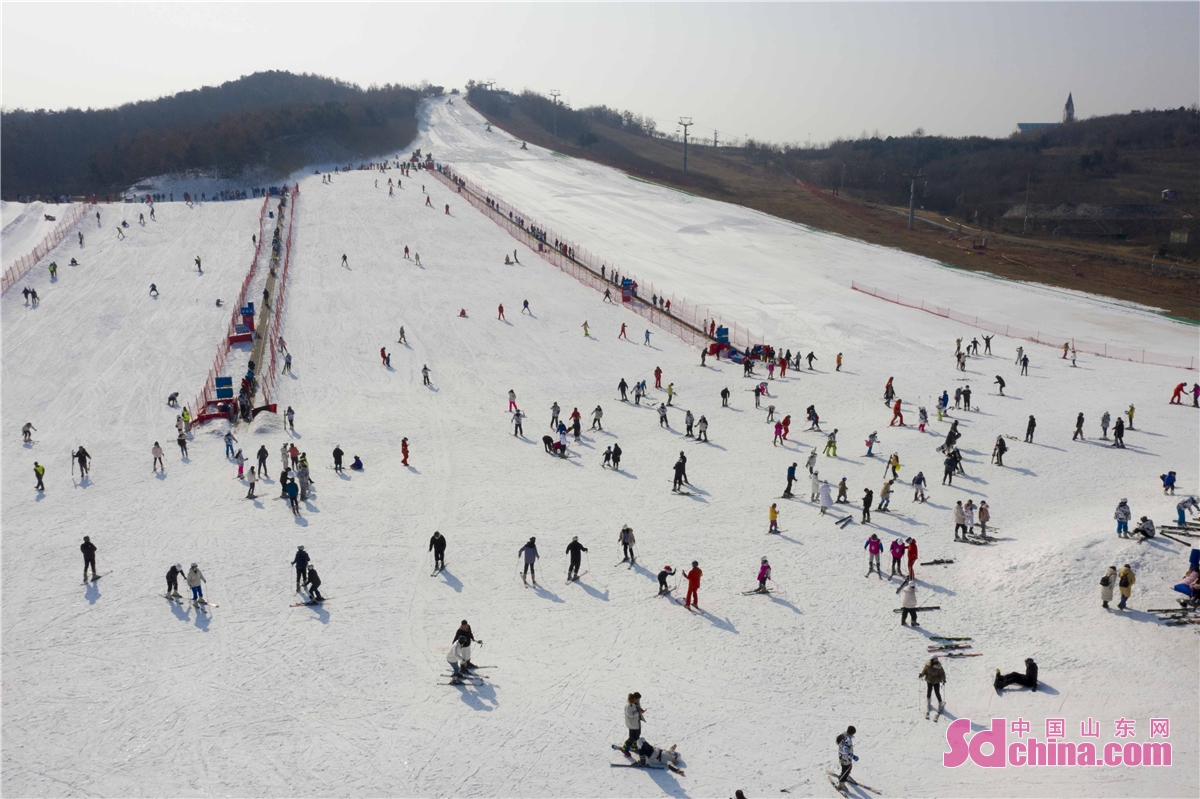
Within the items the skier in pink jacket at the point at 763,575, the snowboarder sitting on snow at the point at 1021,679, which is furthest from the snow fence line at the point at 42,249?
the snowboarder sitting on snow at the point at 1021,679

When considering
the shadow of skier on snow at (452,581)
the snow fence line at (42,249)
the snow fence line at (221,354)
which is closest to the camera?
the shadow of skier on snow at (452,581)

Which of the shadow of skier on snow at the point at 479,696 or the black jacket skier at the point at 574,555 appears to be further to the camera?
the black jacket skier at the point at 574,555

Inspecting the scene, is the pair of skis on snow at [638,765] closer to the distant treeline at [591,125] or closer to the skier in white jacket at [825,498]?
the skier in white jacket at [825,498]

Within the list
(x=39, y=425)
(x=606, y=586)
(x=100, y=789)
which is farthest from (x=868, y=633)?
(x=39, y=425)

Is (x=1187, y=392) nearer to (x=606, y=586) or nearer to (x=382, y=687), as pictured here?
(x=606, y=586)

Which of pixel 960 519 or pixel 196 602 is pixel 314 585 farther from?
pixel 960 519

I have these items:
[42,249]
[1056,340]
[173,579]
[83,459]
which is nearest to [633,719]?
[173,579]
